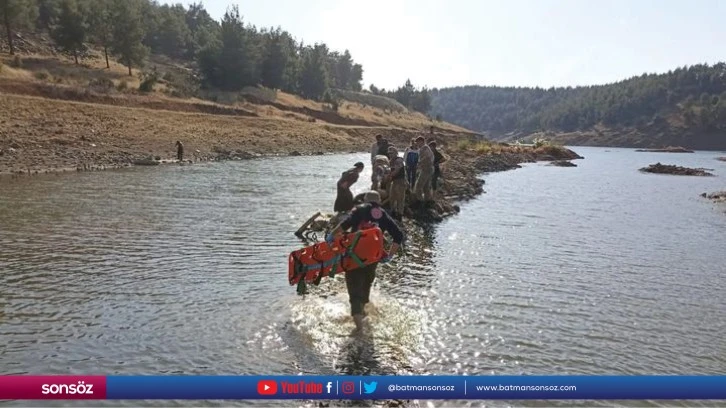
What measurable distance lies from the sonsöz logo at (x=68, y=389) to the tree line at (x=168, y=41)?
8041 cm

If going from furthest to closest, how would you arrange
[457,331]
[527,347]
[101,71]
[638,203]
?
[101,71] < [638,203] < [457,331] < [527,347]

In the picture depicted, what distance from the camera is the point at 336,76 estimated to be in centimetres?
18450

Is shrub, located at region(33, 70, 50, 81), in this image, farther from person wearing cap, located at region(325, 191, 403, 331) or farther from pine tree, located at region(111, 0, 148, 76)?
person wearing cap, located at region(325, 191, 403, 331)

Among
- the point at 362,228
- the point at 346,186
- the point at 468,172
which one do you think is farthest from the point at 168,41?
the point at 362,228

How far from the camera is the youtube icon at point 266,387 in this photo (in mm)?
4242

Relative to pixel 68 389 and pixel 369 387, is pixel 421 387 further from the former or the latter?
pixel 68 389

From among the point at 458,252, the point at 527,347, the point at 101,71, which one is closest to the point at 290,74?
the point at 101,71

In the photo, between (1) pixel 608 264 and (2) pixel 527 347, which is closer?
(2) pixel 527 347

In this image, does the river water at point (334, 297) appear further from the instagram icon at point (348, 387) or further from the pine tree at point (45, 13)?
the pine tree at point (45, 13)

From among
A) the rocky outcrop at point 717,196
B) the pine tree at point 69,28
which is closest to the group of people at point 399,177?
the rocky outcrop at point 717,196

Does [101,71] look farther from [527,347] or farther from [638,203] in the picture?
[527,347]

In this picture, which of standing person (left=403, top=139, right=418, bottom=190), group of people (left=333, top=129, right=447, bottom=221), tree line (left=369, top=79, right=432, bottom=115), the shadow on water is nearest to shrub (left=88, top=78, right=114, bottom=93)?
group of people (left=333, top=129, right=447, bottom=221)

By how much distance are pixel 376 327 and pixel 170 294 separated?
4.89 meters

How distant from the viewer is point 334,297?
12.0 m
